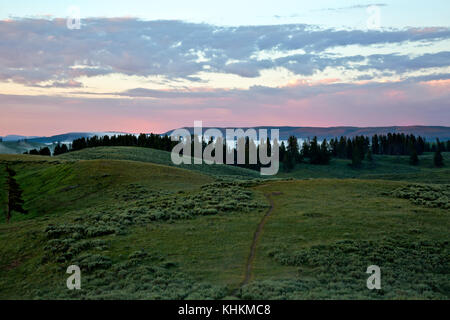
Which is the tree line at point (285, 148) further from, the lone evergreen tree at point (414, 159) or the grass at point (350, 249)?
the grass at point (350, 249)

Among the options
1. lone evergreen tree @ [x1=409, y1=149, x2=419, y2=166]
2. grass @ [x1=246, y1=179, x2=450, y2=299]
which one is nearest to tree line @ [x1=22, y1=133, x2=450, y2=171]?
lone evergreen tree @ [x1=409, y1=149, x2=419, y2=166]

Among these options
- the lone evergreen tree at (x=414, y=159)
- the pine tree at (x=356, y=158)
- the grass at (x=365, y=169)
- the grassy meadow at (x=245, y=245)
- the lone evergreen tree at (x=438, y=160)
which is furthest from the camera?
the lone evergreen tree at (x=414, y=159)

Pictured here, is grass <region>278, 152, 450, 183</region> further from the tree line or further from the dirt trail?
the dirt trail

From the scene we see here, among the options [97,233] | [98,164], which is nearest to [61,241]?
[97,233]

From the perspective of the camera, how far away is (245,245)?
20531mm

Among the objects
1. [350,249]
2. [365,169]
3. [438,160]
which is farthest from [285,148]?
[350,249]

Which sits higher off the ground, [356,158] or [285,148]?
[285,148]

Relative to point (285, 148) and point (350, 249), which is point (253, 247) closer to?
point (350, 249)

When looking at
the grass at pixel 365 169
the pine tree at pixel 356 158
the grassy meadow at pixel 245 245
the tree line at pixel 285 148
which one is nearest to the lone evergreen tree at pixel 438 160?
the tree line at pixel 285 148

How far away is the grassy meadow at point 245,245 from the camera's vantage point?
1543 centimetres

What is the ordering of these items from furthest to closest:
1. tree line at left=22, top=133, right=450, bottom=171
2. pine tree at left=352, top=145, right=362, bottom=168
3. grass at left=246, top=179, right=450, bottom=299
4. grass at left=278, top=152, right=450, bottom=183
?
pine tree at left=352, top=145, right=362, bottom=168, tree line at left=22, top=133, right=450, bottom=171, grass at left=278, top=152, right=450, bottom=183, grass at left=246, top=179, right=450, bottom=299

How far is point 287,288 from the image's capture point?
1418 centimetres

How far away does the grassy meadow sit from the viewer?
15.4m
